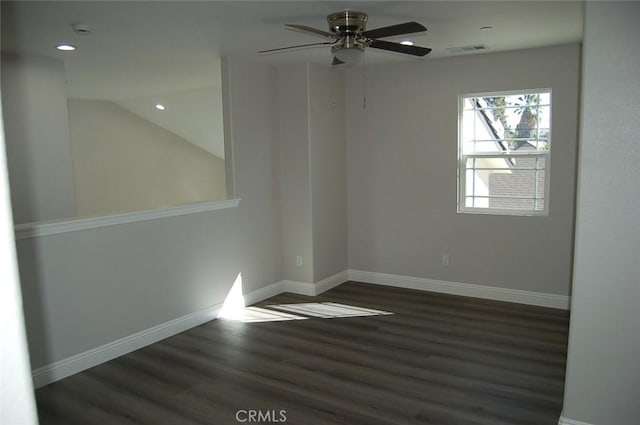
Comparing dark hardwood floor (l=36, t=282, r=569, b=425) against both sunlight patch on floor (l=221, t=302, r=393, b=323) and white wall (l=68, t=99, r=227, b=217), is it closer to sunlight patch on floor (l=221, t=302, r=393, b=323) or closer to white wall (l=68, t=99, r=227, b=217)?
sunlight patch on floor (l=221, t=302, r=393, b=323)

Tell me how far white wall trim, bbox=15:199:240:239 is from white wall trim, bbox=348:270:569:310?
194cm

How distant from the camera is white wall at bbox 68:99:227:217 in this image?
24.1 feet

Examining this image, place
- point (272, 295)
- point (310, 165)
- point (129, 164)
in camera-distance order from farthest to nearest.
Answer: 1. point (129, 164)
2. point (272, 295)
3. point (310, 165)

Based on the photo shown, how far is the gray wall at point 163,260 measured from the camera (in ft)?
10.9

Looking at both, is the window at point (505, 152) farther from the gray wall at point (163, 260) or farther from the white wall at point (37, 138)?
the white wall at point (37, 138)

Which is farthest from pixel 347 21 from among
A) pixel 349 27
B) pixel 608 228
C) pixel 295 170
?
pixel 295 170

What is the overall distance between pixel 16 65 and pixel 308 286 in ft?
11.6

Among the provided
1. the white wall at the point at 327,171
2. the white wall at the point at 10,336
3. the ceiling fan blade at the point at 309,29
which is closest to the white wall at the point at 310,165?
the white wall at the point at 327,171

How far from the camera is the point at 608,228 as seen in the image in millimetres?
2375

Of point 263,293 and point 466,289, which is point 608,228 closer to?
point 466,289

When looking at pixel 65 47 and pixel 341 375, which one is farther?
pixel 65 47

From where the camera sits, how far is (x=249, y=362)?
3.62 meters

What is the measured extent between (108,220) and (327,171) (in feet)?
8.22

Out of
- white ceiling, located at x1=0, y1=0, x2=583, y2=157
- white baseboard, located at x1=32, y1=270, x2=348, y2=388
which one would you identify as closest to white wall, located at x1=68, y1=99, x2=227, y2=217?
white ceiling, located at x1=0, y1=0, x2=583, y2=157
